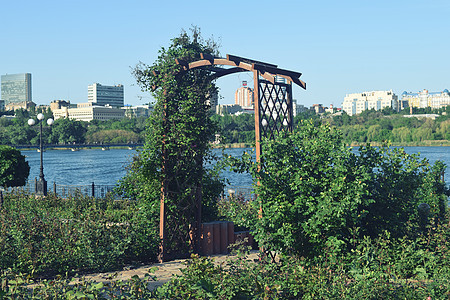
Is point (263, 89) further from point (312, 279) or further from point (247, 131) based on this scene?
point (247, 131)

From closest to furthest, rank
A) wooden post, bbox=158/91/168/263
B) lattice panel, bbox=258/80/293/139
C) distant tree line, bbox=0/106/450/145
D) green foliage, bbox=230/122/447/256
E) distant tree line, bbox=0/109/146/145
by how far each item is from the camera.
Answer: green foliage, bbox=230/122/447/256, lattice panel, bbox=258/80/293/139, wooden post, bbox=158/91/168/263, distant tree line, bbox=0/106/450/145, distant tree line, bbox=0/109/146/145

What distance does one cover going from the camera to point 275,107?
8523 millimetres

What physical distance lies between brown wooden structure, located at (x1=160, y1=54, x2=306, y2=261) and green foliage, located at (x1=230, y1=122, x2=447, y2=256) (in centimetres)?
82

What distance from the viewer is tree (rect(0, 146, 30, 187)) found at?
18.8 m

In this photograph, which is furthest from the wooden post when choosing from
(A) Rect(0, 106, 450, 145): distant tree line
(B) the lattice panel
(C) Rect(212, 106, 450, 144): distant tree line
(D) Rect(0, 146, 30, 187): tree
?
(C) Rect(212, 106, 450, 144): distant tree line

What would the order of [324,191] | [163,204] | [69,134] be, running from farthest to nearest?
[69,134]
[163,204]
[324,191]

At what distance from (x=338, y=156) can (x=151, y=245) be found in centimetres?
369

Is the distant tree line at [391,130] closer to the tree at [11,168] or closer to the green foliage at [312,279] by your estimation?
the tree at [11,168]

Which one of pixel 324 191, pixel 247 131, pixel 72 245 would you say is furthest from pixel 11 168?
pixel 247 131

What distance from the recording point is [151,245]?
8.70m

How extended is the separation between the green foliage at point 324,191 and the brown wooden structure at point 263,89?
817mm

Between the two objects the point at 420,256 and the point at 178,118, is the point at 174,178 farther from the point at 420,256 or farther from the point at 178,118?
the point at 420,256

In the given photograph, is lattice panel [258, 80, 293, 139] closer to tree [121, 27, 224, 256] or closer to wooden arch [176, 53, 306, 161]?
wooden arch [176, 53, 306, 161]

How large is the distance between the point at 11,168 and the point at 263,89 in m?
13.7
